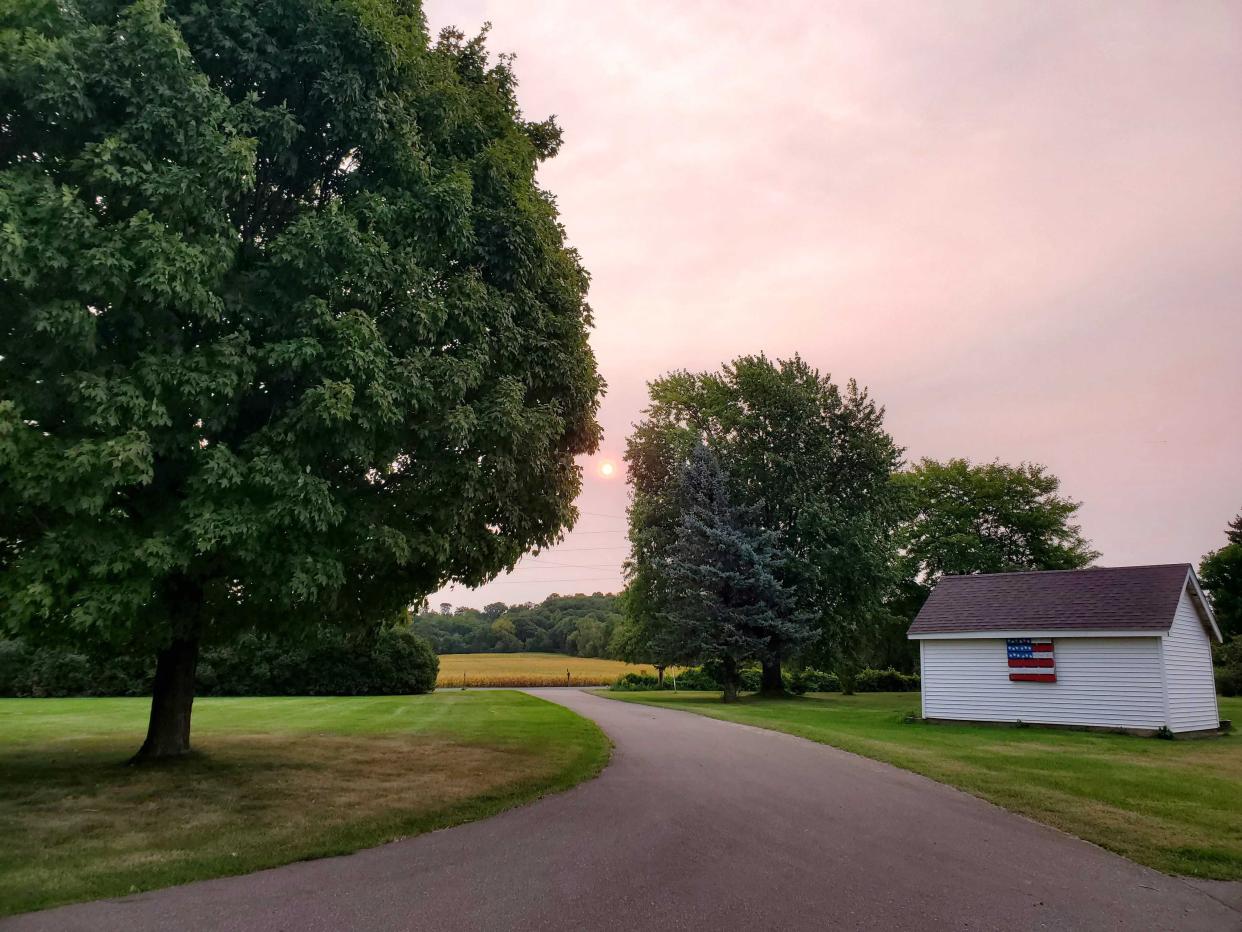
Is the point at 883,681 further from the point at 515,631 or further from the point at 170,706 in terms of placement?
the point at 515,631

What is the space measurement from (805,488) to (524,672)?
3245 cm

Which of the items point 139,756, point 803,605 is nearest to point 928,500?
point 803,605

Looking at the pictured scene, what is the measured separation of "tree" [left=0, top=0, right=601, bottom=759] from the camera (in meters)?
7.99

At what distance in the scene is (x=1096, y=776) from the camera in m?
12.3

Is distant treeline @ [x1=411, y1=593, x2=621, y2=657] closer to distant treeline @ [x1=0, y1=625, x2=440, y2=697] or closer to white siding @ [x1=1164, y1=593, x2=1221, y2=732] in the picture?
distant treeline @ [x1=0, y1=625, x2=440, y2=697]

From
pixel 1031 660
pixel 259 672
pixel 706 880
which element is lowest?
pixel 259 672

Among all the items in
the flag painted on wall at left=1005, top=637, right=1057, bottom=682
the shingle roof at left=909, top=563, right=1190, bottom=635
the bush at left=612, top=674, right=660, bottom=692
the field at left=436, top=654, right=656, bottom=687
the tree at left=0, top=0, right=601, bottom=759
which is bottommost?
the field at left=436, top=654, right=656, bottom=687

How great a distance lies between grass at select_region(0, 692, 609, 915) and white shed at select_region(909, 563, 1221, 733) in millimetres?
12002

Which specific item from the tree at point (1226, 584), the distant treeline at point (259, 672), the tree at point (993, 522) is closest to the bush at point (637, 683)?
the distant treeline at point (259, 672)

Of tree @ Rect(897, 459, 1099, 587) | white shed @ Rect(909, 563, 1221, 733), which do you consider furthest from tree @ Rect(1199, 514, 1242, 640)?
white shed @ Rect(909, 563, 1221, 733)

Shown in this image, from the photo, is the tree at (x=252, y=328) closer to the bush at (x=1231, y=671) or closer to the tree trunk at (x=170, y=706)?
the tree trunk at (x=170, y=706)

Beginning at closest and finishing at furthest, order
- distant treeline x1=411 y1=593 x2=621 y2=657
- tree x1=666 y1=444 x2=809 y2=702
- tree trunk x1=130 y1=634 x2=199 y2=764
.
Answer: tree trunk x1=130 y1=634 x2=199 y2=764 < tree x1=666 y1=444 x2=809 y2=702 < distant treeline x1=411 y1=593 x2=621 y2=657

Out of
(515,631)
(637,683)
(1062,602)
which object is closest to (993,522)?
(637,683)

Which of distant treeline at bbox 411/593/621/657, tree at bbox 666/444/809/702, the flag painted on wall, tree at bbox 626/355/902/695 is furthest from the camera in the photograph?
distant treeline at bbox 411/593/621/657
